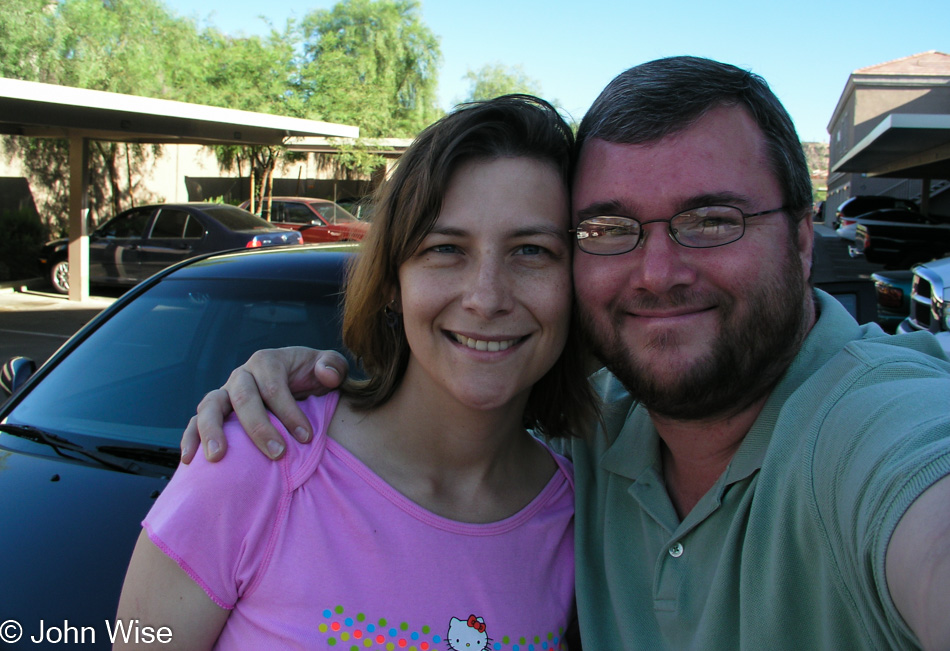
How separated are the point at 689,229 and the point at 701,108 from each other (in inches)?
11.2

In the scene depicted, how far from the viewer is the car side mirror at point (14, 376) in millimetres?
3037

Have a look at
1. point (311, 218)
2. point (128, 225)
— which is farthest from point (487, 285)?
point (311, 218)

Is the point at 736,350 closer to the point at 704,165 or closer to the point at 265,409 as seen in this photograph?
the point at 704,165

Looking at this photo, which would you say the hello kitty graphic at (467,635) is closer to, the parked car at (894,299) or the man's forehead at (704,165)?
the man's forehead at (704,165)

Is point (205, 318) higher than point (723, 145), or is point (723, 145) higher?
point (723, 145)

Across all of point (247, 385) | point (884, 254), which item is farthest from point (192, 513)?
point (884, 254)

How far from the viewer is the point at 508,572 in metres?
1.68

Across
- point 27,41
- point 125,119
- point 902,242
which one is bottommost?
point 902,242

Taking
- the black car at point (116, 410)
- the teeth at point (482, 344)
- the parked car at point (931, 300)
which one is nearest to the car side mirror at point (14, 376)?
the black car at point (116, 410)

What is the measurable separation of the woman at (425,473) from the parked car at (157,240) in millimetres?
11528

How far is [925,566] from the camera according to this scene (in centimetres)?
99

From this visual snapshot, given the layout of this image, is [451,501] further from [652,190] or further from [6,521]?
[6,521]

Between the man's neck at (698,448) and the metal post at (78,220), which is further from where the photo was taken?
the metal post at (78,220)

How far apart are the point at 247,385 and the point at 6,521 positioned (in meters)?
1.19
